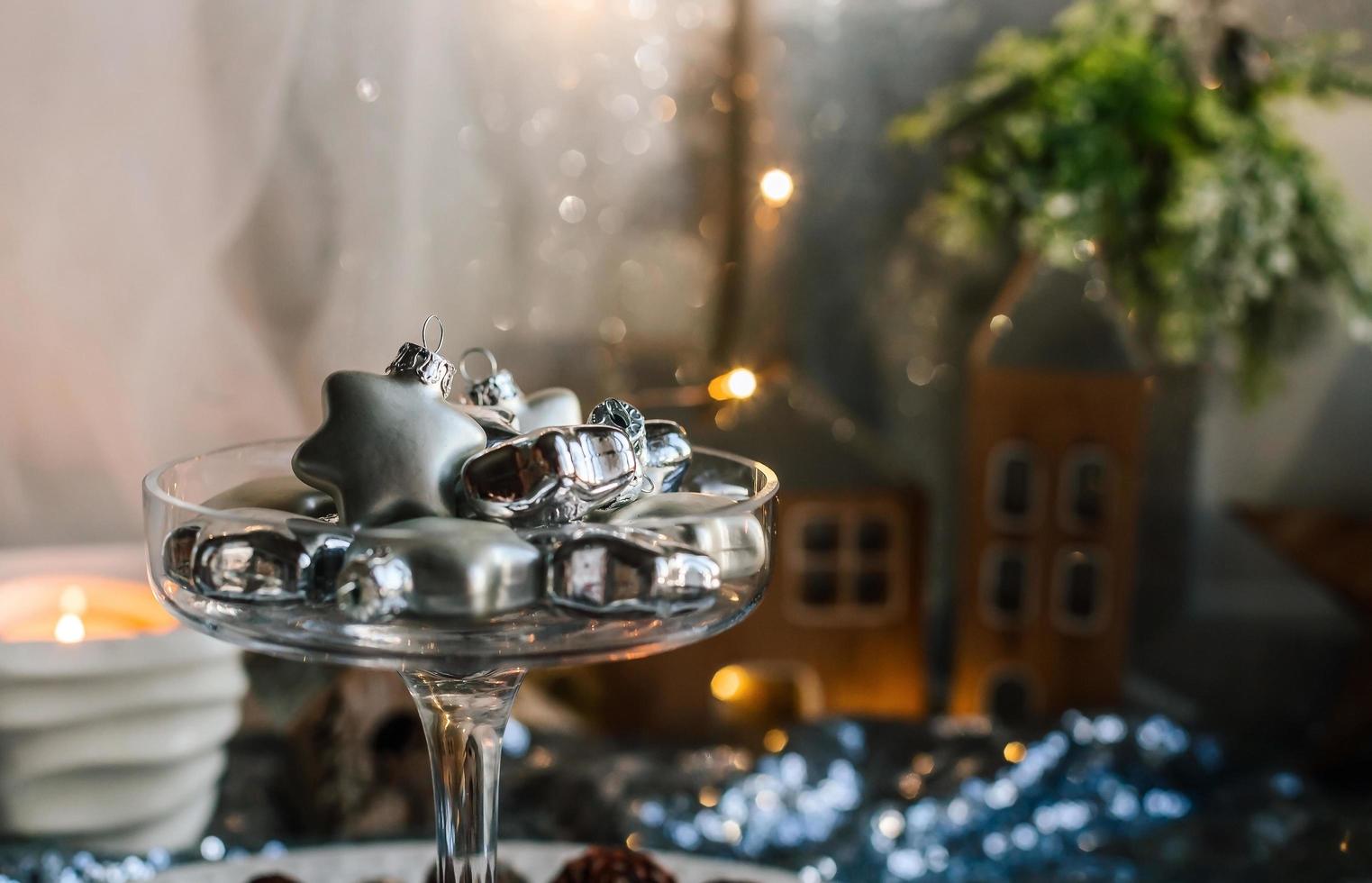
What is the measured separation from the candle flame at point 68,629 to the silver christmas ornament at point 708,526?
1.49 feet

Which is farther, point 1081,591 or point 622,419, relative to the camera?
point 1081,591

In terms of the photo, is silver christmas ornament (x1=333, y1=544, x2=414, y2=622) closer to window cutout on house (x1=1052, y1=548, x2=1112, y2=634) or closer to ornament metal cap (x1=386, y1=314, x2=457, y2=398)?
ornament metal cap (x1=386, y1=314, x2=457, y2=398)

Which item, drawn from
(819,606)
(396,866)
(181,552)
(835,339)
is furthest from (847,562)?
(181,552)

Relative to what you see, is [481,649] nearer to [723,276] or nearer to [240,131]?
[240,131]

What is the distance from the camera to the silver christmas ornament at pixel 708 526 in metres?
0.35

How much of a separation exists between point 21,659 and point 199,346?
1.15 feet

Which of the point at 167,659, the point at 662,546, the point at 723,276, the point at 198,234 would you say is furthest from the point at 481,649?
the point at 723,276

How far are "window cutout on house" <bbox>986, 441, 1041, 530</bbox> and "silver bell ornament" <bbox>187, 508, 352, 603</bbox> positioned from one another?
741 millimetres

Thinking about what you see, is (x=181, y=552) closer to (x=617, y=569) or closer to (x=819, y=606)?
(x=617, y=569)

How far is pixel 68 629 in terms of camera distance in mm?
709

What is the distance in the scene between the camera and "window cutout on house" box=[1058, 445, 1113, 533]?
3.19 ft

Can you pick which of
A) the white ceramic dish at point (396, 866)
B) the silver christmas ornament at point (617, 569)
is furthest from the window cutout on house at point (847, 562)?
the silver christmas ornament at point (617, 569)

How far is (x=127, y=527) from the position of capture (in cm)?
93

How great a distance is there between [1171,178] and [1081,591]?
1.07 ft
